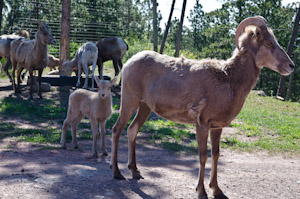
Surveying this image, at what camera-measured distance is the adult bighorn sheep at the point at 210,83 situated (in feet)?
15.8

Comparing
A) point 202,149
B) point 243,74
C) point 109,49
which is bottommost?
point 202,149

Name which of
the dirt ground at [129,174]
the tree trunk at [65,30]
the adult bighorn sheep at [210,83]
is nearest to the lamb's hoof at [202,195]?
the adult bighorn sheep at [210,83]

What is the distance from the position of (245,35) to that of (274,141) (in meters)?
4.74

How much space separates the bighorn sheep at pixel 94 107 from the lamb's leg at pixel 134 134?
50.9 inches

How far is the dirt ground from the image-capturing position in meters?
4.77

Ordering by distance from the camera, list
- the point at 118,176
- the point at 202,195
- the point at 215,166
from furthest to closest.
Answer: the point at 118,176, the point at 215,166, the point at 202,195

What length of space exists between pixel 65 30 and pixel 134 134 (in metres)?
10.9

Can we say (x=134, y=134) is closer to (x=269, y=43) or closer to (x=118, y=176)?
(x=118, y=176)

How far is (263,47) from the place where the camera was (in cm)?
489

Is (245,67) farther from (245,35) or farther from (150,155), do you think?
(150,155)

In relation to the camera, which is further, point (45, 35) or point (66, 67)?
point (66, 67)

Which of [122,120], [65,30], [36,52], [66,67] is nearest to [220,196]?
[122,120]

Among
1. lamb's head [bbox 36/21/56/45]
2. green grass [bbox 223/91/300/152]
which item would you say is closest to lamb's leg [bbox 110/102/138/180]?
green grass [bbox 223/91/300/152]

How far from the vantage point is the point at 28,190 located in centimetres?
452
